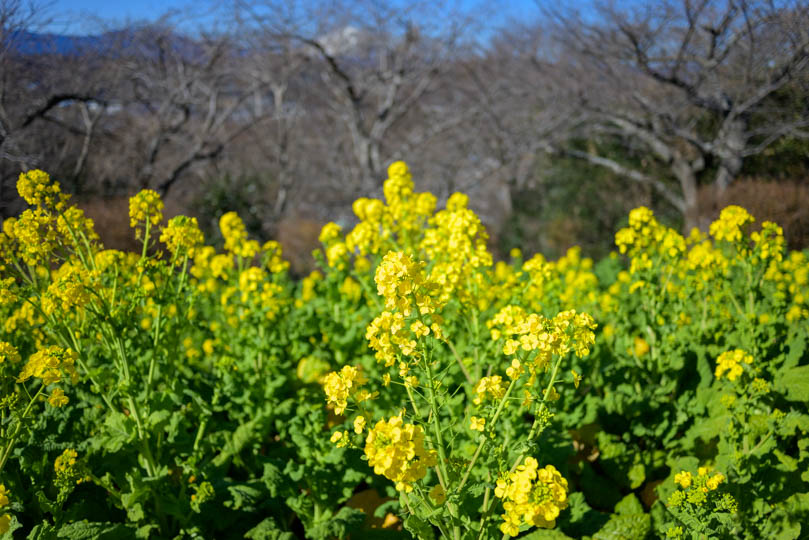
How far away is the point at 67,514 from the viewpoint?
236 cm

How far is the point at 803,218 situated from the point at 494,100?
7350mm

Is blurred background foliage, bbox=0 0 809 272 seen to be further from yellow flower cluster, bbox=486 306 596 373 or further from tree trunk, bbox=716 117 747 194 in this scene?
yellow flower cluster, bbox=486 306 596 373

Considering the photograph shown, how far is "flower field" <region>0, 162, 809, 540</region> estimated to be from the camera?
73.1 inches

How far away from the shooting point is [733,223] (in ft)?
10.1

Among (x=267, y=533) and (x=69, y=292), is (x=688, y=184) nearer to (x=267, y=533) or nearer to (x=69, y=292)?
(x=267, y=533)

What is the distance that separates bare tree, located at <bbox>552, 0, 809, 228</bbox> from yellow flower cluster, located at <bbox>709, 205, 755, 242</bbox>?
5161 millimetres

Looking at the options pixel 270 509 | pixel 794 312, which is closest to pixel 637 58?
pixel 794 312

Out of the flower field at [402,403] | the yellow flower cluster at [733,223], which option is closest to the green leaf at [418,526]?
the flower field at [402,403]

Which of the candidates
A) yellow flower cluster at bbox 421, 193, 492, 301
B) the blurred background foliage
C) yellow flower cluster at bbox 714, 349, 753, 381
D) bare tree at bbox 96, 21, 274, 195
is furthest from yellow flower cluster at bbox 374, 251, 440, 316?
bare tree at bbox 96, 21, 274, 195

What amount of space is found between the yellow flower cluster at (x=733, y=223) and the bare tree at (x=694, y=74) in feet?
16.9

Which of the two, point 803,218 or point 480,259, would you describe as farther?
point 803,218

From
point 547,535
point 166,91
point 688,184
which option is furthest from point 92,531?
point 688,184

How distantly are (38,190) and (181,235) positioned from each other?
0.68 metres

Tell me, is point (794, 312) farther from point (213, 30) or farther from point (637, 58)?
point (213, 30)
